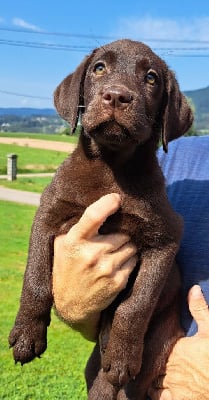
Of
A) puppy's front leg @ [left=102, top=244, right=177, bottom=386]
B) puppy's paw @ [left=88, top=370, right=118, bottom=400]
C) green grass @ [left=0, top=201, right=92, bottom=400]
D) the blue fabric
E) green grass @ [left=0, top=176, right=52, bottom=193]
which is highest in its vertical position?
the blue fabric

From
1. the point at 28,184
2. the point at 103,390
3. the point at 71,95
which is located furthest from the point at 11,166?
the point at 103,390

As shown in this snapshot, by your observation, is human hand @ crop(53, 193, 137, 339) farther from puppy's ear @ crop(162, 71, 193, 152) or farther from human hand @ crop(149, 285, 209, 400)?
puppy's ear @ crop(162, 71, 193, 152)

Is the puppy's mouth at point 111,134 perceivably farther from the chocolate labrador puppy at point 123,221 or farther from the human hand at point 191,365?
the human hand at point 191,365

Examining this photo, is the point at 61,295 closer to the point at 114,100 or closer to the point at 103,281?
the point at 103,281

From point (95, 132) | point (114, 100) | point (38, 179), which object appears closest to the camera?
point (114, 100)

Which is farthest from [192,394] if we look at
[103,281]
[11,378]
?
[11,378]

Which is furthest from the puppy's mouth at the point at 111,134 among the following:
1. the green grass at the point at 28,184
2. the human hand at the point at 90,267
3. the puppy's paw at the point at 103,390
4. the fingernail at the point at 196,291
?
the green grass at the point at 28,184

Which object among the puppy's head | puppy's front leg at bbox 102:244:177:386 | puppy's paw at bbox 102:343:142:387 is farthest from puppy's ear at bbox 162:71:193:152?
puppy's paw at bbox 102:343:142:387

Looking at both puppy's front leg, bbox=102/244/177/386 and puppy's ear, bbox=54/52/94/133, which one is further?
puppy's ear, bbox=54/52/94/133
